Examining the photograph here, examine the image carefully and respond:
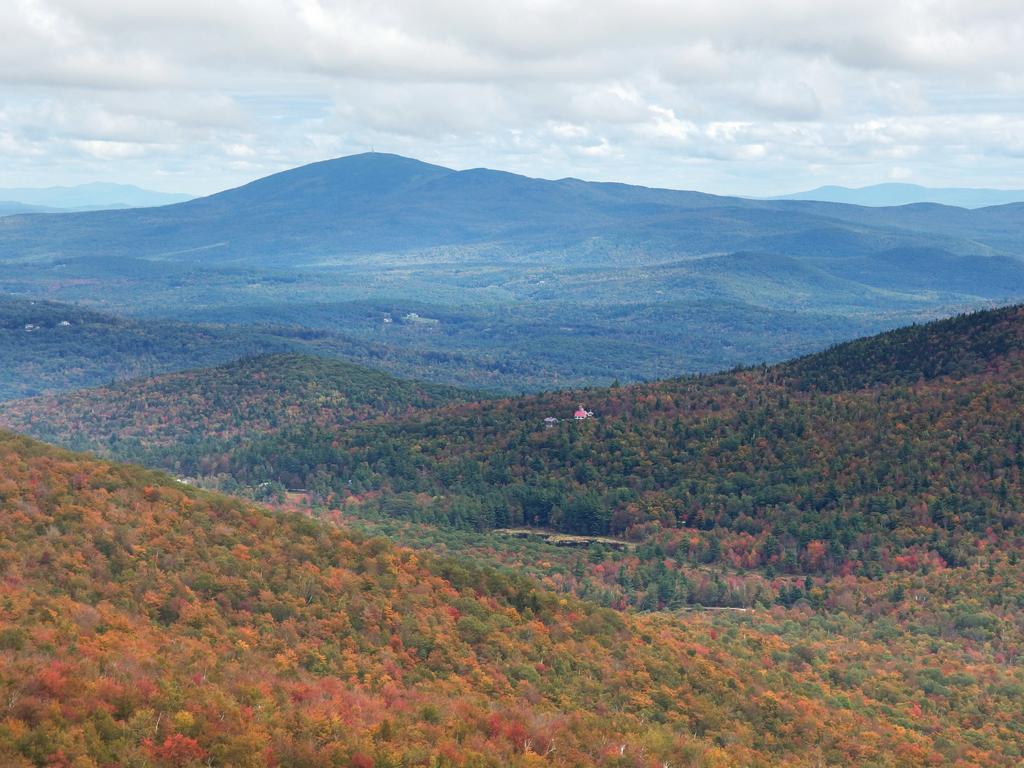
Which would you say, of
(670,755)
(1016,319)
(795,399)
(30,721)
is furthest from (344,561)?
(1016,319)

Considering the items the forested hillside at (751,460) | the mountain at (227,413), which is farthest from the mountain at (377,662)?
the mountain at (227,413)

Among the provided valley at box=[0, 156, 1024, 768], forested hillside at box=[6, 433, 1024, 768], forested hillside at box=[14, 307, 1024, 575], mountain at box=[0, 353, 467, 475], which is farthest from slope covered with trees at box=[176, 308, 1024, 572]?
forested hillside at box=[6, 433, 1024, 768]

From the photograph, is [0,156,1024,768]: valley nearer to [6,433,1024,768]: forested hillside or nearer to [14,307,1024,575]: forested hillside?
[6,433,1024,768]: forested hillside

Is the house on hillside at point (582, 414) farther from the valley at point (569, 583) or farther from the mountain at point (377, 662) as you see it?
the mountain at point (377, 662)

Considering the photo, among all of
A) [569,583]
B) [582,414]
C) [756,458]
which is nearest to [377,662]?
[569,583]

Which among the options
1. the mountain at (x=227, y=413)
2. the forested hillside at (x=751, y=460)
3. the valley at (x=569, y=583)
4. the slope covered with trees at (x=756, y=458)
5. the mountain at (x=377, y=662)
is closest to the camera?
the mountain at (x=377, y=662)

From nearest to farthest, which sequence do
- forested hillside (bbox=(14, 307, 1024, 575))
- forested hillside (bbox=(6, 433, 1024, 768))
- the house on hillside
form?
forested hillside (bbox=(6, 433, 1024, 768))
forested hillside (bbox=(14, 307, 1024, 575))
the house on hillside

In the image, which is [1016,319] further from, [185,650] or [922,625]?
[185,650]

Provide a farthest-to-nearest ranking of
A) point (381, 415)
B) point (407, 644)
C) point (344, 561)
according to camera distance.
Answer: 1. point (381, 415)
2. point (344, 561)
3. point (407, 644)

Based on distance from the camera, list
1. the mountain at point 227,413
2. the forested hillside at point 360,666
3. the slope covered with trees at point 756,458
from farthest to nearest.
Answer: the mountain at point 227,413 < the slope covered with trees at point 756,458 < the forested hillside at point 360,666
